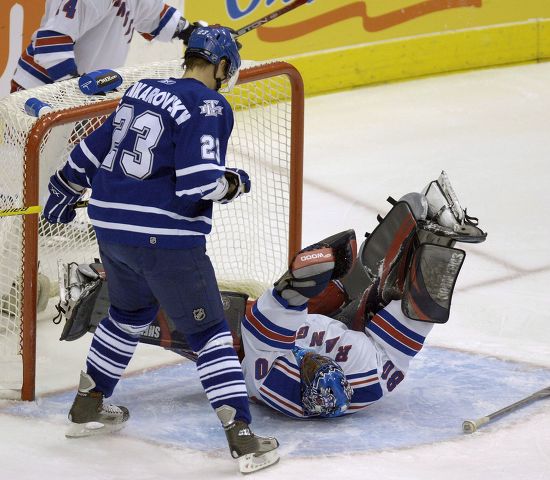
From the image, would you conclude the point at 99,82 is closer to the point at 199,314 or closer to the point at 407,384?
the point at 199,314

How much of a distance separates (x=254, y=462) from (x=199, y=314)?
381 mm

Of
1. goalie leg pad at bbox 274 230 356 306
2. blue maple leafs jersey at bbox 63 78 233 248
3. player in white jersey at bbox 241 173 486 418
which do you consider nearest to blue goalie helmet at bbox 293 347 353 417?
player in white jersey at bbox 241 173 486 418

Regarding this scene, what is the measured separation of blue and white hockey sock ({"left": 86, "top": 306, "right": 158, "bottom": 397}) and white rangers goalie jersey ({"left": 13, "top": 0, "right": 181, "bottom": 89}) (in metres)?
1.56

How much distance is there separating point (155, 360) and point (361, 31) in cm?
381

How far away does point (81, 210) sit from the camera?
189 inches

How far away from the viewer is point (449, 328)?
14.9ft

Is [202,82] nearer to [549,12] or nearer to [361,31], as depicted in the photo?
[361,31]

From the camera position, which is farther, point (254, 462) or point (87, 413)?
point (87, 413)

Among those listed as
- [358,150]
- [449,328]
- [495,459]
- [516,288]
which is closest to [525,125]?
[358,150]

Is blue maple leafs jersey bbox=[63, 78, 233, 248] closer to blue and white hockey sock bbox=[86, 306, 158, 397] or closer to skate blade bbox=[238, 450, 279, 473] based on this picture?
blue and white hockey sock bbox=[86, 306, 158, 397]

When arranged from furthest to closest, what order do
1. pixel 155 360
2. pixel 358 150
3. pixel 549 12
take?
pixel 549 12
pixel 358 150
pixel 155 360

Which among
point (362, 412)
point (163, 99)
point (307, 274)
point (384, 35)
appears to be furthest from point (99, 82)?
point (384, 35)

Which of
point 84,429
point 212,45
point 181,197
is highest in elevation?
point 212,45

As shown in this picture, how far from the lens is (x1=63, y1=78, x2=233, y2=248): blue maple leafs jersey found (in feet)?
10.5
